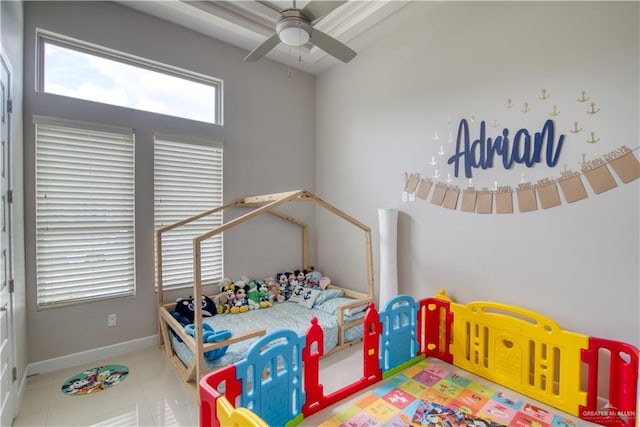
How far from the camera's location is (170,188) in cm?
318

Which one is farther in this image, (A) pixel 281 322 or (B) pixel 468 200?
(A) pixel 281 322

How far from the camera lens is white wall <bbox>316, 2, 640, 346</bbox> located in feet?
6.31

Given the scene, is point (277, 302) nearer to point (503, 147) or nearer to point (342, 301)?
point (342, 301)

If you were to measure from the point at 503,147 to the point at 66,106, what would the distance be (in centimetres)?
376

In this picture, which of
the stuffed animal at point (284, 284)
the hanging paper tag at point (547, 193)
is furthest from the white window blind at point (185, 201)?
the hanging paper tag at point (547, 193)

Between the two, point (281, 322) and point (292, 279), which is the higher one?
point (292, 279)

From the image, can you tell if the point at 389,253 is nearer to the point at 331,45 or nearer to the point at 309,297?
the point at 309,297

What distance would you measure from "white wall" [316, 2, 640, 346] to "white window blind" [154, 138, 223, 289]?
1719 millimetres

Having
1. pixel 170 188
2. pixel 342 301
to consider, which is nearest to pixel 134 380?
pixel 170 188

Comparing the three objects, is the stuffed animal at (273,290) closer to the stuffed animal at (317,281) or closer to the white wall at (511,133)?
the stuffed animal at (317,281)

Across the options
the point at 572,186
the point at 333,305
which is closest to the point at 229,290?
the point at 333,305

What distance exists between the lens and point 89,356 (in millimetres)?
2732

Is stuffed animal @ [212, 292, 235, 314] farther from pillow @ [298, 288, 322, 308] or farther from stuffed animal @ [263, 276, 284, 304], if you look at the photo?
pillow @ [298, 288, 322, 308]

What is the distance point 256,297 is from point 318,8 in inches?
112
